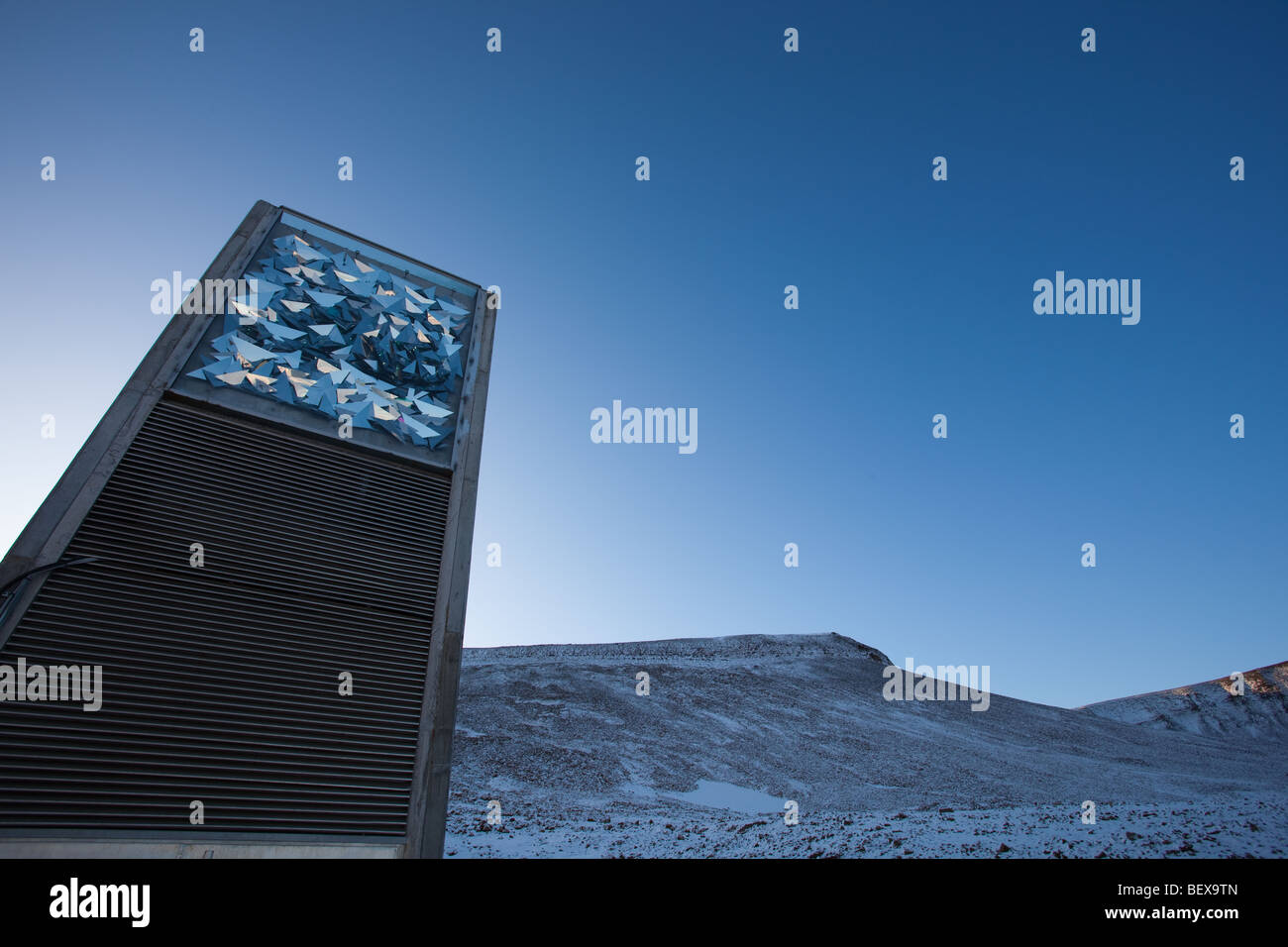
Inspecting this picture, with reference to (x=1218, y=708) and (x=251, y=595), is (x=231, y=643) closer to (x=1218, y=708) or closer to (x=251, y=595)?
(x=251, y=595)

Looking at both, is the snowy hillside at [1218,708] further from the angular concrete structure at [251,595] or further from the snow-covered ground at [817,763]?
the angular concrete structure at [251,595]

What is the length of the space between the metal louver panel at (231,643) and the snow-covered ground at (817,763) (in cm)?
282

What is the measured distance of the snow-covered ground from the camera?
320 inches

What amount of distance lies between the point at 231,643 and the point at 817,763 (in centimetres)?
1225

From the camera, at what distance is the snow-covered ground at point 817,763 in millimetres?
8117

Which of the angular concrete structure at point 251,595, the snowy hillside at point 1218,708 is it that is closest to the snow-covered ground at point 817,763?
the snowy hillside at point 1218,708

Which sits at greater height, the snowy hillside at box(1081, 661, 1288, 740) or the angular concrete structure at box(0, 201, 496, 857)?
the angular concrete structure at box(0, 201, 496, 857)

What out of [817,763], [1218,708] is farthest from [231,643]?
[1218,708]

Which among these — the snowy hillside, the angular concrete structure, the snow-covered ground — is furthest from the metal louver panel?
the snowy hillside

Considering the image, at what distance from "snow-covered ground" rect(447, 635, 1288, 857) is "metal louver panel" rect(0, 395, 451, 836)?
2.82 meters

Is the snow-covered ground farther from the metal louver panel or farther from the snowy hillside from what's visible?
the metal louver panel
